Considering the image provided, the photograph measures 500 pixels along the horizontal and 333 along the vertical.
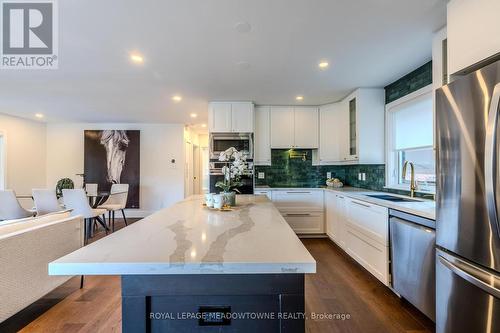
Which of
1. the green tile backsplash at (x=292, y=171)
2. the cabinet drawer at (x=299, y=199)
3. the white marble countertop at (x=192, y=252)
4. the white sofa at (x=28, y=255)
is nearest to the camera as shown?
the white marble countertop at (x=192, y=252)

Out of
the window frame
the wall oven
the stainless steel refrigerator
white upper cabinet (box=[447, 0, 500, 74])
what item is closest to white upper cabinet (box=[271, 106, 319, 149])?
the wall oven

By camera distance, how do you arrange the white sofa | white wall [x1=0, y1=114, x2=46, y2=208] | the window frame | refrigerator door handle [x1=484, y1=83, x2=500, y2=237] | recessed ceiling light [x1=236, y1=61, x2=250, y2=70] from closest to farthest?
refrigerator door handle [x1=484, y1=83, x2=500, y2=237] < the white sofa < recessed ceiling light [x1=236, y1=61, x2=250, y2=70] < the window frame < white wall [x1=0, y1=114, x2=46, y2=208]

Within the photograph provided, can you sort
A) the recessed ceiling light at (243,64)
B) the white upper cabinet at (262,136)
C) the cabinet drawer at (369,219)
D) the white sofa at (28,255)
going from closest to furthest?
1. the white sofa at (28,255)
2. the cabinet drawer at (369,219)
3. the recessed ceiling light at (243,64)
4. the white upper cabinet at (262,136)

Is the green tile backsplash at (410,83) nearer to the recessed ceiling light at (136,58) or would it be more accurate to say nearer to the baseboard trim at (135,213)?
the recessed ceiling light at (136,58)

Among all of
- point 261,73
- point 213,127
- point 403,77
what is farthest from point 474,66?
point 213,127

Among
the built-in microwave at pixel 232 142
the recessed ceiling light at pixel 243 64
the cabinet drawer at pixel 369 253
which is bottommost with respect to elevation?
the cabinet drawer at pixel 369 253

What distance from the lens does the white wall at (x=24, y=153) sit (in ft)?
16.5

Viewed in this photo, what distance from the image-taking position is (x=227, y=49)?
224cm

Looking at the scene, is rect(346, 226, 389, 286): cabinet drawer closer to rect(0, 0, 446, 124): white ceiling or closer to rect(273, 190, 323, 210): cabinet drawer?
rect(273, 190, 323, 210): cabinet drawer

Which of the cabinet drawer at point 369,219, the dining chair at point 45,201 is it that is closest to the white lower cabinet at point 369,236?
the cabinet drawer at point 369,219

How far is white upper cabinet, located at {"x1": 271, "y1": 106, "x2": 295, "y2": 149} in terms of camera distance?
14.0 ft

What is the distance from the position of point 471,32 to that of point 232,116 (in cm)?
306

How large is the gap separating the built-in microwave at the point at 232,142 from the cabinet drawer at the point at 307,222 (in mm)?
1226

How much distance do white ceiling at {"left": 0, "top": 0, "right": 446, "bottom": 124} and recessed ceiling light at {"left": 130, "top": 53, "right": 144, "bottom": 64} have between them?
2.4 inches
